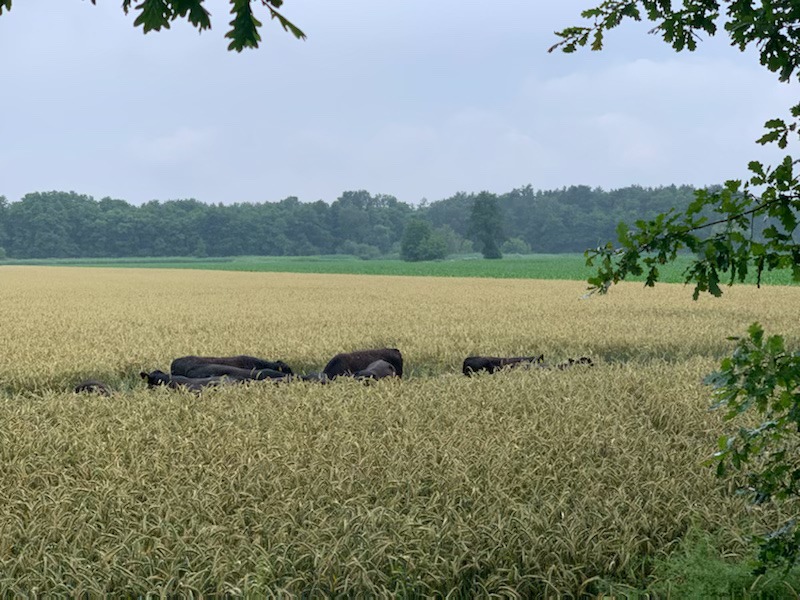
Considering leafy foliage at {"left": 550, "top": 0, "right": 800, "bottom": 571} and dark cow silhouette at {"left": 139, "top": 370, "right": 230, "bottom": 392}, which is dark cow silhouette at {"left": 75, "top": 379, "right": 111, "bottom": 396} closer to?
dark cow silhouette at {"left": 139, "top": 370, "right": 230, "bottom": 392}

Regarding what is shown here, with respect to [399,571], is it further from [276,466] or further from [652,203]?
[652,203]

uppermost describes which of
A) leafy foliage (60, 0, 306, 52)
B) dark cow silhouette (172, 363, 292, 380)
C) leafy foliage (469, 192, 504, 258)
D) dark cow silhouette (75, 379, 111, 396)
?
leafy foliage (469, 192, 504, 258)

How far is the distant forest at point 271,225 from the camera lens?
106000 mm

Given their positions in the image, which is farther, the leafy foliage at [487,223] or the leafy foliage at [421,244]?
the leafy foliage at [421,244]

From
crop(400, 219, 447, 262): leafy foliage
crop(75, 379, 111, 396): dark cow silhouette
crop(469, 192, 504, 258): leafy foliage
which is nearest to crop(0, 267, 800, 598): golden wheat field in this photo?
crop(75, 379, 111, 396): dark cow silhouette

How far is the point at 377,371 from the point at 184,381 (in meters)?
1.77

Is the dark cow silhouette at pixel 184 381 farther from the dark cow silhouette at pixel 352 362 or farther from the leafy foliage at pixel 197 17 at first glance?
the leafy foliage at pixel 197 17

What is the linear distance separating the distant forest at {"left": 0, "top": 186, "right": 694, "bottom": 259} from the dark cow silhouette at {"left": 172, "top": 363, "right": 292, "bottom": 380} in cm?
8941

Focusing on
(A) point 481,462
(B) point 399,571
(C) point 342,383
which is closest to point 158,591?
(B) point 399,571

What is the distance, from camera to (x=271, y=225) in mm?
113062

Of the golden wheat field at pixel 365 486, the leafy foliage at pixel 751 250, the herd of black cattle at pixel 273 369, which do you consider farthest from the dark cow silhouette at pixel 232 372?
the leafy foliage at pixel 751 250

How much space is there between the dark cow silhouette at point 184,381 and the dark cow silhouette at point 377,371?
3.78ft

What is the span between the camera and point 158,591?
296 centimetres

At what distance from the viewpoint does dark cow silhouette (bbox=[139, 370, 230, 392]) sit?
23.0 ft
